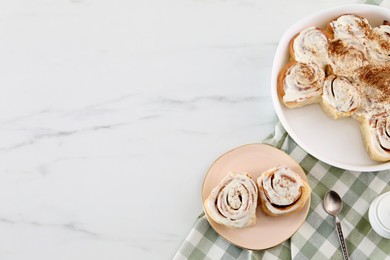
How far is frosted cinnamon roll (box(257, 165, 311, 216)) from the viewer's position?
59.0 inches

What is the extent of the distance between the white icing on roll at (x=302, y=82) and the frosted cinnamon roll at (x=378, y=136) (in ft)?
0.46

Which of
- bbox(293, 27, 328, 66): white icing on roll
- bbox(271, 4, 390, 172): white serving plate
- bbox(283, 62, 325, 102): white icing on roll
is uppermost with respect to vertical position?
bbox(293, 27, 328, 66): white icing on roll

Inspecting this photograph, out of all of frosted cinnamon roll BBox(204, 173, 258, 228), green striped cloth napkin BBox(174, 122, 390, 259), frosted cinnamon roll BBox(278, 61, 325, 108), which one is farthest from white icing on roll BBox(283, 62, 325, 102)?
frosted cinnamon roll BBox(204, 173, 258, 228)

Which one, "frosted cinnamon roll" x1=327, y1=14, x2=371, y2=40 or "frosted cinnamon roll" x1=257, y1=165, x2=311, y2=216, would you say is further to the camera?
"frosted cinnamon roll" x1=327, y1=14, x2=371, y2=40

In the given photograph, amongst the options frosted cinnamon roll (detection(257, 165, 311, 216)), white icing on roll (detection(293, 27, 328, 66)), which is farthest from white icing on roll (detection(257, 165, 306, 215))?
white icing on roll (detection(293, 27, 328, 66))

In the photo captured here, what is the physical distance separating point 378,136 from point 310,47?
Answer: 0.27m

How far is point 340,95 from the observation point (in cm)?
154

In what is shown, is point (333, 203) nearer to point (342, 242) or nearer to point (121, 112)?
point (342, 242)

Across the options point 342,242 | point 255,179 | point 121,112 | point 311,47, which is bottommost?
point 342,242

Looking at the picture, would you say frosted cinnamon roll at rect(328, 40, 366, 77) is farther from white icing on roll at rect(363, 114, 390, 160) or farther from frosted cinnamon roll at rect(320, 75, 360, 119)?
white icing on roll at rect(363, 114, 390, 160)

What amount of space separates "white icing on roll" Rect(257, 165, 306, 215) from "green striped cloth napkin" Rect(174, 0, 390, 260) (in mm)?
96

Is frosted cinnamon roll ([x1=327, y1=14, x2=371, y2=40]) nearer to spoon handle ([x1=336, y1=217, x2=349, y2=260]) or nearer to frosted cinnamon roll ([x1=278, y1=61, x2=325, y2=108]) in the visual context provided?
frosted cinnamon roll ([x1=278, y1=61, x2=325, y2=108])

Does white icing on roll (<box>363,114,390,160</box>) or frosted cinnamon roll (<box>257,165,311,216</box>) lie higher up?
white icing on roll (<box>363,114,390,160</box>)

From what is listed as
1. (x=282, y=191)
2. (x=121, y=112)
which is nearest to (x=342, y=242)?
(x=282, y=191)
